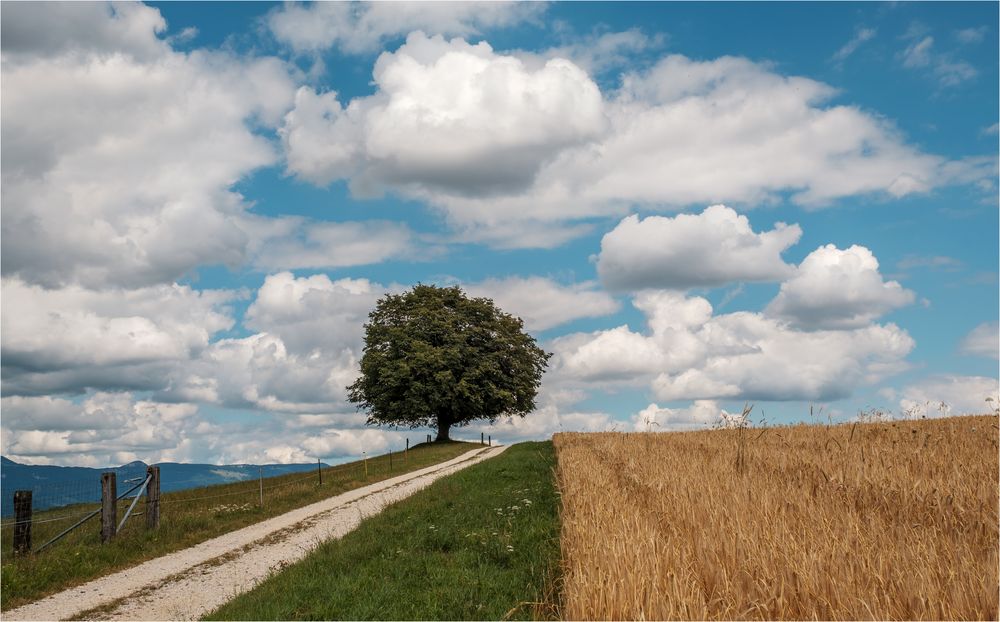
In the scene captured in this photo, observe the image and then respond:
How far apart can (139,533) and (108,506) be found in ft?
3.67

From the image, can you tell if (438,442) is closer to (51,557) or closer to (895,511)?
(51,557)

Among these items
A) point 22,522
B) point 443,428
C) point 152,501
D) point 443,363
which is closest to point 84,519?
point 22,522

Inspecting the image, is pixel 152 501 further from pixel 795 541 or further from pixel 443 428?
pixel 443 428

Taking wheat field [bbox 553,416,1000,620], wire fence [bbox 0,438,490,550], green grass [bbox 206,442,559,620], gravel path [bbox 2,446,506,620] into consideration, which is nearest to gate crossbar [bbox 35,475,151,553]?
wire fence [bbox 0,438,490,550]

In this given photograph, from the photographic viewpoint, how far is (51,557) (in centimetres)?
1574

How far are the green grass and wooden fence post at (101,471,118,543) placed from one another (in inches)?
273

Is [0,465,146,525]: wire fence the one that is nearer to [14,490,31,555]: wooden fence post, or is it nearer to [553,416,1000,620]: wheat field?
[14,490,31,555]: wooden fence post

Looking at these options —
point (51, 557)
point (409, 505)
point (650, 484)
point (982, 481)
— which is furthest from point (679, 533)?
point (51, 557)

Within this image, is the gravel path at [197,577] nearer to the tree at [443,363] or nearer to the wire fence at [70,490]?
the wire fence at [70,490]

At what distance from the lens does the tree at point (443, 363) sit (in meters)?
55.9

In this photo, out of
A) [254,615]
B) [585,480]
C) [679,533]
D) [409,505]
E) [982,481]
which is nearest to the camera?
[679,533]

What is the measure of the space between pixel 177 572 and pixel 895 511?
1336 cm

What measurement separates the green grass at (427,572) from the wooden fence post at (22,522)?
25.4 ft

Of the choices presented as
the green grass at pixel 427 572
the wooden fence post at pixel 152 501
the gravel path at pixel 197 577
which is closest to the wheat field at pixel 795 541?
the green grass at pixel 427 572
